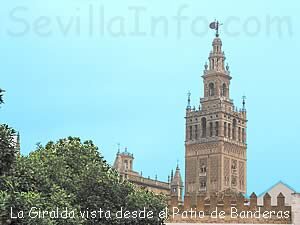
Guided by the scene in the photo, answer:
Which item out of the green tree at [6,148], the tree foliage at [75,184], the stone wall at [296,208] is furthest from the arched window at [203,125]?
the green tree at [6,148]

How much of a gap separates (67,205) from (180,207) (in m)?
15.2

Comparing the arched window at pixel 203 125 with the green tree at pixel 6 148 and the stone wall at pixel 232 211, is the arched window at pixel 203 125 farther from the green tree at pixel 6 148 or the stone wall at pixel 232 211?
the green tree at pixel 6 148

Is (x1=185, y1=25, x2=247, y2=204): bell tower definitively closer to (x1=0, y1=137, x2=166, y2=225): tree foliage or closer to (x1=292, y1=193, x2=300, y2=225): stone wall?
(x1=292, y1=193, x2=300, y2=225): stone wall

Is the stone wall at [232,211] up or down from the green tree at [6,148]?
down

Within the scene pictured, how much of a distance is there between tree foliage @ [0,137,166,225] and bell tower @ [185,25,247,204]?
66845 mm

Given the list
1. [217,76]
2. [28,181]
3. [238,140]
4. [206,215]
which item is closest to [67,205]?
[28,181]

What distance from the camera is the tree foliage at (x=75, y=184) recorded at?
27.3 meters

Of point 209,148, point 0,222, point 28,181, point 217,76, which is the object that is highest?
point 217,76

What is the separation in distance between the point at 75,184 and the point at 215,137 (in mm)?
73562

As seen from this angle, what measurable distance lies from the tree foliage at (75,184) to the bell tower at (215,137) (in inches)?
2632

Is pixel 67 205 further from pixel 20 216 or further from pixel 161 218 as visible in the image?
pixel 161 218

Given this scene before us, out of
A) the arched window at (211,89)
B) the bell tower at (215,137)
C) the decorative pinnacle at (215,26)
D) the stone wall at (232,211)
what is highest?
the decorative pinnacle at (215,26)

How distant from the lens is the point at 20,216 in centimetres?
2333

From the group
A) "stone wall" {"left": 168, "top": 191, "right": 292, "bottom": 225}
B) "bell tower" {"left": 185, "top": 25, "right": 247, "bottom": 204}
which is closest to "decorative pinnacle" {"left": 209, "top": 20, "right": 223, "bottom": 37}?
"bell tower" {"left": 185, "top": 25, "right": 247, "bottom": 204}
